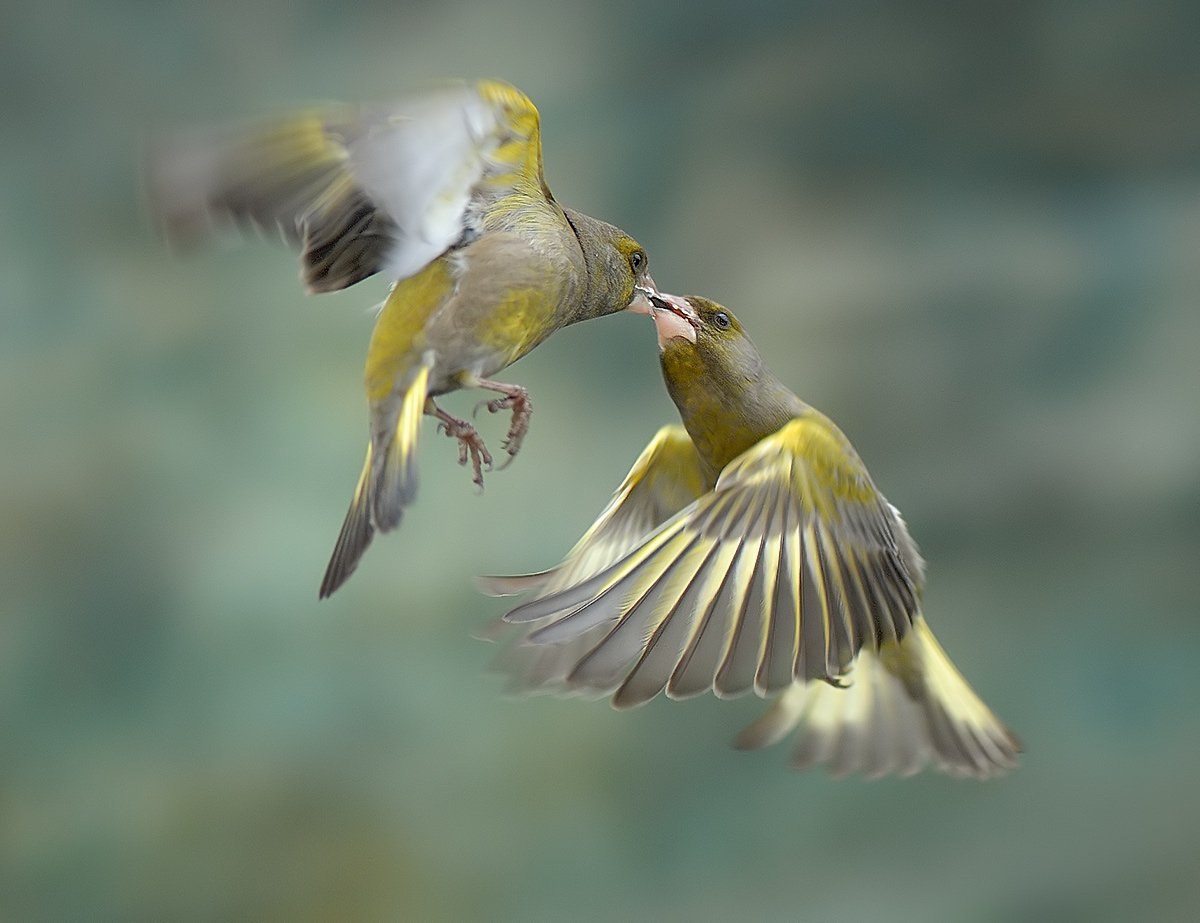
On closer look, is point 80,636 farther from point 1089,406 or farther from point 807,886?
point 1089,406

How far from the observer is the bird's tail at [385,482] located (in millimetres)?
643

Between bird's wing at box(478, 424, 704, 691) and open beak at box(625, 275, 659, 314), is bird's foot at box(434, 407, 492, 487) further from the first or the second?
bird's wing at box(478, 424, 704, 691)

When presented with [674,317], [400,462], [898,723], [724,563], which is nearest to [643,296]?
[674,317]

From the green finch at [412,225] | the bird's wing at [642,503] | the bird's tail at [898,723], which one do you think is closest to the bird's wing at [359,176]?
the green finch at [412,225]

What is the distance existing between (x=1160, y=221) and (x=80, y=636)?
179cm

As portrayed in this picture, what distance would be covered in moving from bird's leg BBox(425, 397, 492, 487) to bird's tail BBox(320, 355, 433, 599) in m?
0.02

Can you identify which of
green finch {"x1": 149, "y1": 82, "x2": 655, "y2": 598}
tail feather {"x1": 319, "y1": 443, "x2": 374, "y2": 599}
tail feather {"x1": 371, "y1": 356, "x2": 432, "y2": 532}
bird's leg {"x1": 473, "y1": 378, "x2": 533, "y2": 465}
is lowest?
tail feather {"x1": 319, "y1": 443, "x2": 374, "y2": 599}

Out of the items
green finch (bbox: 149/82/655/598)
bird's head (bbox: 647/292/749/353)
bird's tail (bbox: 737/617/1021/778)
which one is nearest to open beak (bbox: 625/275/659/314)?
bird's head (bbox: 647/292/749/353)

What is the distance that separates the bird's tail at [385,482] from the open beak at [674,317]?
0.92ft

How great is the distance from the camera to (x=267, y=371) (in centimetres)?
216

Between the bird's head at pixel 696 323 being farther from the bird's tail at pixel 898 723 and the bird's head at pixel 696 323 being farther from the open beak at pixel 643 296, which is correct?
the bird's tail at pixel 898 723

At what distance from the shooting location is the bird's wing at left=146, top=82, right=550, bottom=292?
0.69 m

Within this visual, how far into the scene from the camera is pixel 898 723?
133cm

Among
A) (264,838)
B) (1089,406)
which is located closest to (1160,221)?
(1089,406)
